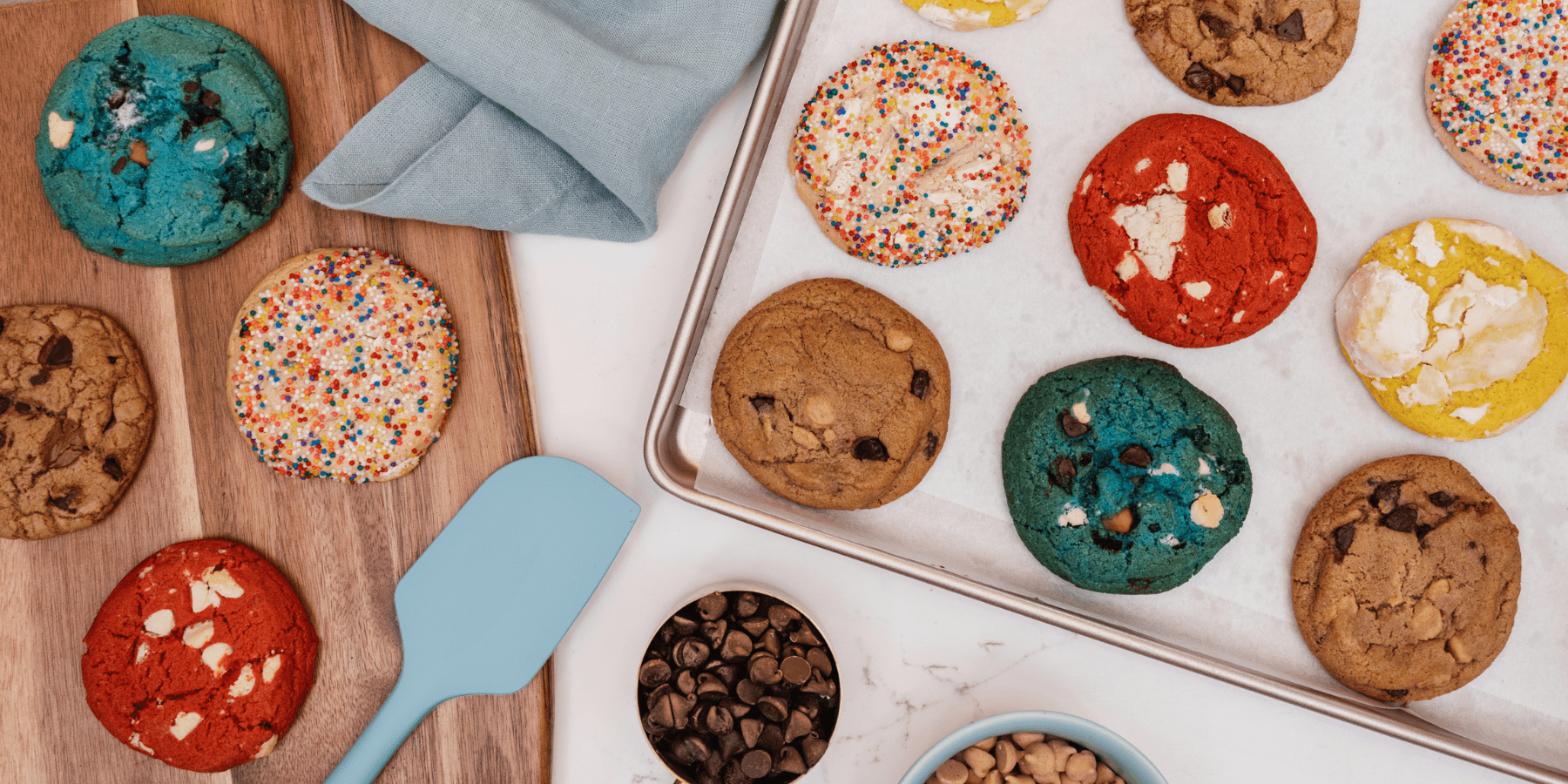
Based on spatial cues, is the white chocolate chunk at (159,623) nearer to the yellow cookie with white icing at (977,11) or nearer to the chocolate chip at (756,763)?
the chocolate chip at (756,763)

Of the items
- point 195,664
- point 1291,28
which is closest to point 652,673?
point 195,664

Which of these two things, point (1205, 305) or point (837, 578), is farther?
point (837, 578)

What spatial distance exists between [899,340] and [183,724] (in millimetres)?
1427

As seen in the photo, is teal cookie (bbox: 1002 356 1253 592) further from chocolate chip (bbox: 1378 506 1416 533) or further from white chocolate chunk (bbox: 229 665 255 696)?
white chocolate chunk (bbox: 229 665 255 696)

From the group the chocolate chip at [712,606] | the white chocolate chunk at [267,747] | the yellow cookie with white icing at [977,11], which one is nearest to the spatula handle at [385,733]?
the white chocolate chunk at [267,747]

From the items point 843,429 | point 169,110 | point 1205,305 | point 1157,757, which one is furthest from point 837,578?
point 169,110

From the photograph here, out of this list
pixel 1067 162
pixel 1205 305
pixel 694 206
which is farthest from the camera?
pixel 694 206

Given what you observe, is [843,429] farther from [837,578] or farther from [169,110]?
[169,110]

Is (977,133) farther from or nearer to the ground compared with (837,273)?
farther from the ground

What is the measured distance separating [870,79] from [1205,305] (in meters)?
0.71

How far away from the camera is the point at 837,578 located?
158 centimetres

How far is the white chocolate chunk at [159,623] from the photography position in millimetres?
1422

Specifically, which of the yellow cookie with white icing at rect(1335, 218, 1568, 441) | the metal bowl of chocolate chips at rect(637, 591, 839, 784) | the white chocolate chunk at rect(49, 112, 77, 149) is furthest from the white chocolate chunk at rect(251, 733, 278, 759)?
the yellow cookie with white icing at rect(1335, 218, 1568, 441)

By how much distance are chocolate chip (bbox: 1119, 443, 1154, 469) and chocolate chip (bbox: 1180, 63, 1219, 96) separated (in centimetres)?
67
